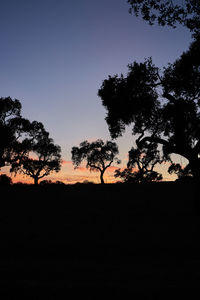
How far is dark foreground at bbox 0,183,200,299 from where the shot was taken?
12.9 ft

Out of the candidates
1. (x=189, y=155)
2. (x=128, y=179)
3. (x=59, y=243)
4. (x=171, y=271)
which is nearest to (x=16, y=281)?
(x=171, y=271)

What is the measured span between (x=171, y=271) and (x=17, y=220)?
8790mm

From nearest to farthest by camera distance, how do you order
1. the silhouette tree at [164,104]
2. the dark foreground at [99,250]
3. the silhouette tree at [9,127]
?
the dark foreground at [99,250] → the silhouette tree at [164,104] → the silhouette tree at [9,127]

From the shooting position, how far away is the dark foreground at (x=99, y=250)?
3.94 metres

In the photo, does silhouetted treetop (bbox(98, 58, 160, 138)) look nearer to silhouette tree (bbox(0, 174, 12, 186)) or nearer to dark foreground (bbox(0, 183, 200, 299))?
dark foreground (bbox(0, 183, 200, 299))

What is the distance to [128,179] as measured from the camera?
205ft

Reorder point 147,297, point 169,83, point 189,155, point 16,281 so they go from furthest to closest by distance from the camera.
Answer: point 169,83 < point 189,155 < point 16,281 < point 147,297

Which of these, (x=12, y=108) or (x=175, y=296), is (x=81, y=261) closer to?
(x=175, y=296)

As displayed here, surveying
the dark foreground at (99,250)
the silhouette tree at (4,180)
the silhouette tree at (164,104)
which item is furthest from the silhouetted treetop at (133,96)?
the silhouette tree at (4,180)

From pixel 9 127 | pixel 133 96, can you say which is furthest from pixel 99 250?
pixel 9 127

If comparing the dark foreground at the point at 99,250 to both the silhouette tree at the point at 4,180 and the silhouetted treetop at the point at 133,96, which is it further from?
the silhouette tree at the point at 4,180

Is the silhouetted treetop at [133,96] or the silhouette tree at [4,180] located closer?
the silhouetted treetop at [133,96]

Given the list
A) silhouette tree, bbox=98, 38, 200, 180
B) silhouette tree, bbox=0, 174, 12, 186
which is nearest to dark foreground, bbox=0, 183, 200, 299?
silhouette tree, bbox=98, 38, 200, 180

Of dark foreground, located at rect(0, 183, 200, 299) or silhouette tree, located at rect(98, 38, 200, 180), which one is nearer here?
dark foreground, located at rect(0, 183, 200, 299)
